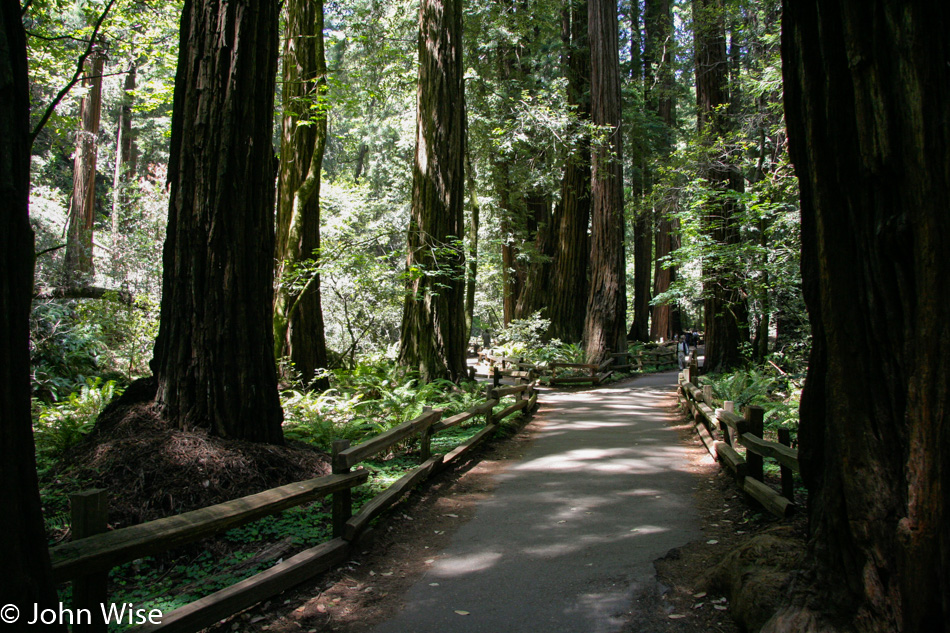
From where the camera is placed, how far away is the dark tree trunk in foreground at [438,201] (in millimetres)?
12219

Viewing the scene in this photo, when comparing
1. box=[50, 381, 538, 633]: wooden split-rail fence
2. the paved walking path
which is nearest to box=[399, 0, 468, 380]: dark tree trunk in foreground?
the paved walking path

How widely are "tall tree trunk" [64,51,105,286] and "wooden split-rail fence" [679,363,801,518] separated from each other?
570 inches

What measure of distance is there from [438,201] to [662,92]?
14.7 meters

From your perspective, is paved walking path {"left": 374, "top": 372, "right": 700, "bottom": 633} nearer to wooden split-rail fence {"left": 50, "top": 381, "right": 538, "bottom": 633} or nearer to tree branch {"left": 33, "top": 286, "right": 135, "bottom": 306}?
wooden split-rail fence {"left": 50, "top": 381, "right": 538, "bottom": 633}

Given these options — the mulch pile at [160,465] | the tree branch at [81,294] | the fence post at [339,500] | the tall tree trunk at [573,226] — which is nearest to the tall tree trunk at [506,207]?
the tall tree trunk at [573,226]

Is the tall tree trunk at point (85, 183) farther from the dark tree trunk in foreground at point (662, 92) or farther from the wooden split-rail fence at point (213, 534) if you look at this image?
the dark tree trunk in foreground at point (662, 92)

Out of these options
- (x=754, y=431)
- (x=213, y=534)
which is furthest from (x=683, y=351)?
(x=213, y=534)

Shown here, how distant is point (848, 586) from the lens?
120 inches

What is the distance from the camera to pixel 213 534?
4145 mm

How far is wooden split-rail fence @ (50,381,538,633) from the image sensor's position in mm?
3129

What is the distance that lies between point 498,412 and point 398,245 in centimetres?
2565

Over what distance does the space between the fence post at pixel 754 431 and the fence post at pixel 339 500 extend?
392 centimetres

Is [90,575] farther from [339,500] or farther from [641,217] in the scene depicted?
[641,217]

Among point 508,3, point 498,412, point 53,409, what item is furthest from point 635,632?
point 508,3
